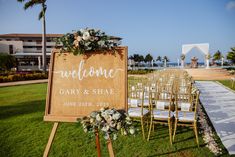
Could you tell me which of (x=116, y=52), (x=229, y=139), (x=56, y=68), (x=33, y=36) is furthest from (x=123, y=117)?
(x=33, y=36)

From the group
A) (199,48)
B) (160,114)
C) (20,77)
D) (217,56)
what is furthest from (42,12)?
(217,56)

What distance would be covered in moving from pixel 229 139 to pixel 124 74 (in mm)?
2731

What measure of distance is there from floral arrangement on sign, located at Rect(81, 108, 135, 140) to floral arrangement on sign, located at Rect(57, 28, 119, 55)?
766 millimetres

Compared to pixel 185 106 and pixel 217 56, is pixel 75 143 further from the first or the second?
pixel 217 56

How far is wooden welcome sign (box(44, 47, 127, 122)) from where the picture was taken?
271 centimetres

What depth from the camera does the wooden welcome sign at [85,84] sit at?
107 inches

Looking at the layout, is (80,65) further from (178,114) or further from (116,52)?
(178,114)

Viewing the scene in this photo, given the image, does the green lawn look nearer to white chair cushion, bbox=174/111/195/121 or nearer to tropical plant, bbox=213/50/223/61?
white chair cushion, bbox=174/111/195/121

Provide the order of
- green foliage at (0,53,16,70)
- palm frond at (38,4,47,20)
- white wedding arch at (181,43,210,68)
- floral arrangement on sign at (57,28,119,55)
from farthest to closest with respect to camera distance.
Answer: white wedding arch at (181,43,210,68)
green foliage at (0,53,16,70)
palm frond at (38,4,47,20)
floral arrangement on sign at (57,28,119,55)

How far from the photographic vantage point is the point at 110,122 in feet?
7.82

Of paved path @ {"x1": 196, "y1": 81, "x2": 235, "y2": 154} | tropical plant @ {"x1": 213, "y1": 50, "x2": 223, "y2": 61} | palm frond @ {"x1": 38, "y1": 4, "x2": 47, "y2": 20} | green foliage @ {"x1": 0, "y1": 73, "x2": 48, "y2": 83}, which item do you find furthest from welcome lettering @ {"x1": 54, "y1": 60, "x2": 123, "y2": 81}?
tropical plant @ {"x1": 213, "y1": 50, "x2": 223, "y2": 61}

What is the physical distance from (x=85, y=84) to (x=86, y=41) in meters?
0.55

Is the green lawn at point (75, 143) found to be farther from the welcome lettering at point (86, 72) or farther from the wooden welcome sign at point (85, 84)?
the welcome lettering at point (86, 72)

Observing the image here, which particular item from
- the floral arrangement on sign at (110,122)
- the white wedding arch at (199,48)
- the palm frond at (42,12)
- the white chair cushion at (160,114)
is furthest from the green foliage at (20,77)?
the white wedding arch at (199,48)
